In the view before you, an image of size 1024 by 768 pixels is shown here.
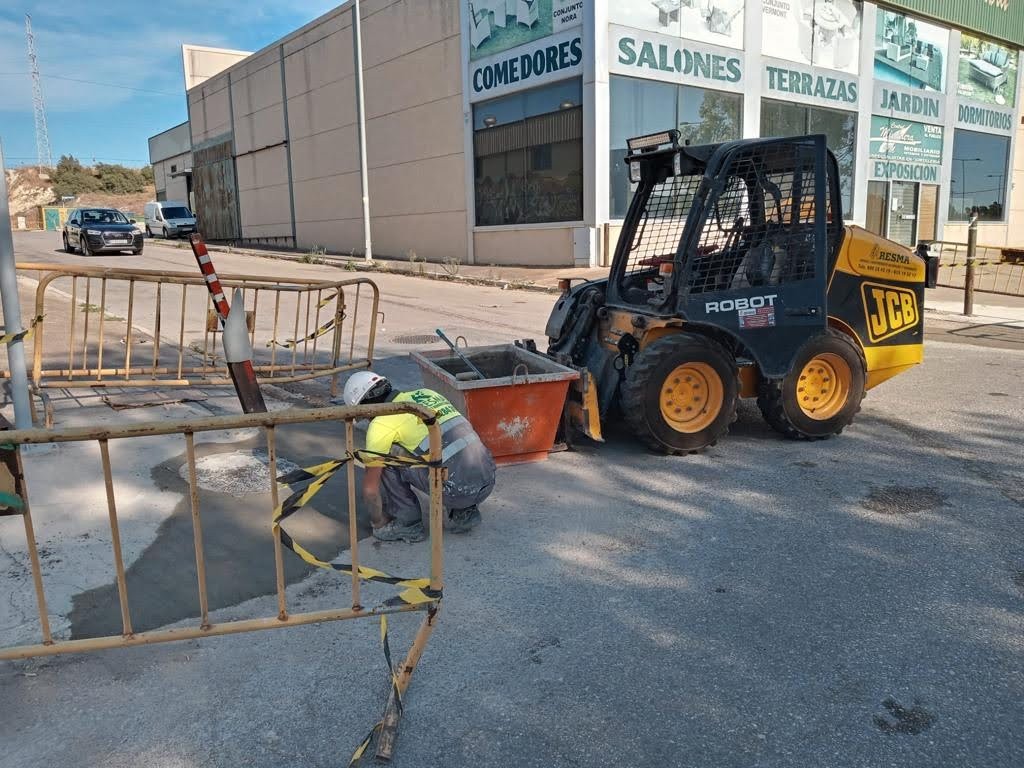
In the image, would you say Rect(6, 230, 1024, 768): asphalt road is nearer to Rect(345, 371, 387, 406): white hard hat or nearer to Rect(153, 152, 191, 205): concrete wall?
Rect(345, 371, 387, 406): white hard hat

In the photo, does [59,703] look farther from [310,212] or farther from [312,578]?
[310,212]

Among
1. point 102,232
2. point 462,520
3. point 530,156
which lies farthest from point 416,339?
point 102,232

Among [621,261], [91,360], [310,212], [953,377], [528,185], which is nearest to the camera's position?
[621,261]

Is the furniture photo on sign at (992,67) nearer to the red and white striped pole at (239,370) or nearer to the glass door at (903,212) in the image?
the glass door at (903,212)

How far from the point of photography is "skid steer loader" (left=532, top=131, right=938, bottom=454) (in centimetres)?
568

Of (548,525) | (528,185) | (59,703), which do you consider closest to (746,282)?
(548,525)

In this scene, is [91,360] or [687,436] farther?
[91,360]

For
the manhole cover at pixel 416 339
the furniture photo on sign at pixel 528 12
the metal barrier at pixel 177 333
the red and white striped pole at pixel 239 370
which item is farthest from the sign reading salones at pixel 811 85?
the red and white striped pole at pixel 239 370

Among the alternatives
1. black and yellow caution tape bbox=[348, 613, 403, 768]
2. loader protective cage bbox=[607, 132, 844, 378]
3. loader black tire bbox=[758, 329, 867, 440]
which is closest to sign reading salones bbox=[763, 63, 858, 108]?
loader protective cage bbox=[607, 132, 844, 378]

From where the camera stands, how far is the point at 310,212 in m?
32.1

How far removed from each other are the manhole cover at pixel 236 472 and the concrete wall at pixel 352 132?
18.8 m

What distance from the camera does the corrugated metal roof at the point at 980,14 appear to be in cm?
2556

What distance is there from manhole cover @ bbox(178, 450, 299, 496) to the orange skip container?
1334mm

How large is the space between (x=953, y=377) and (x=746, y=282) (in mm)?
4176
